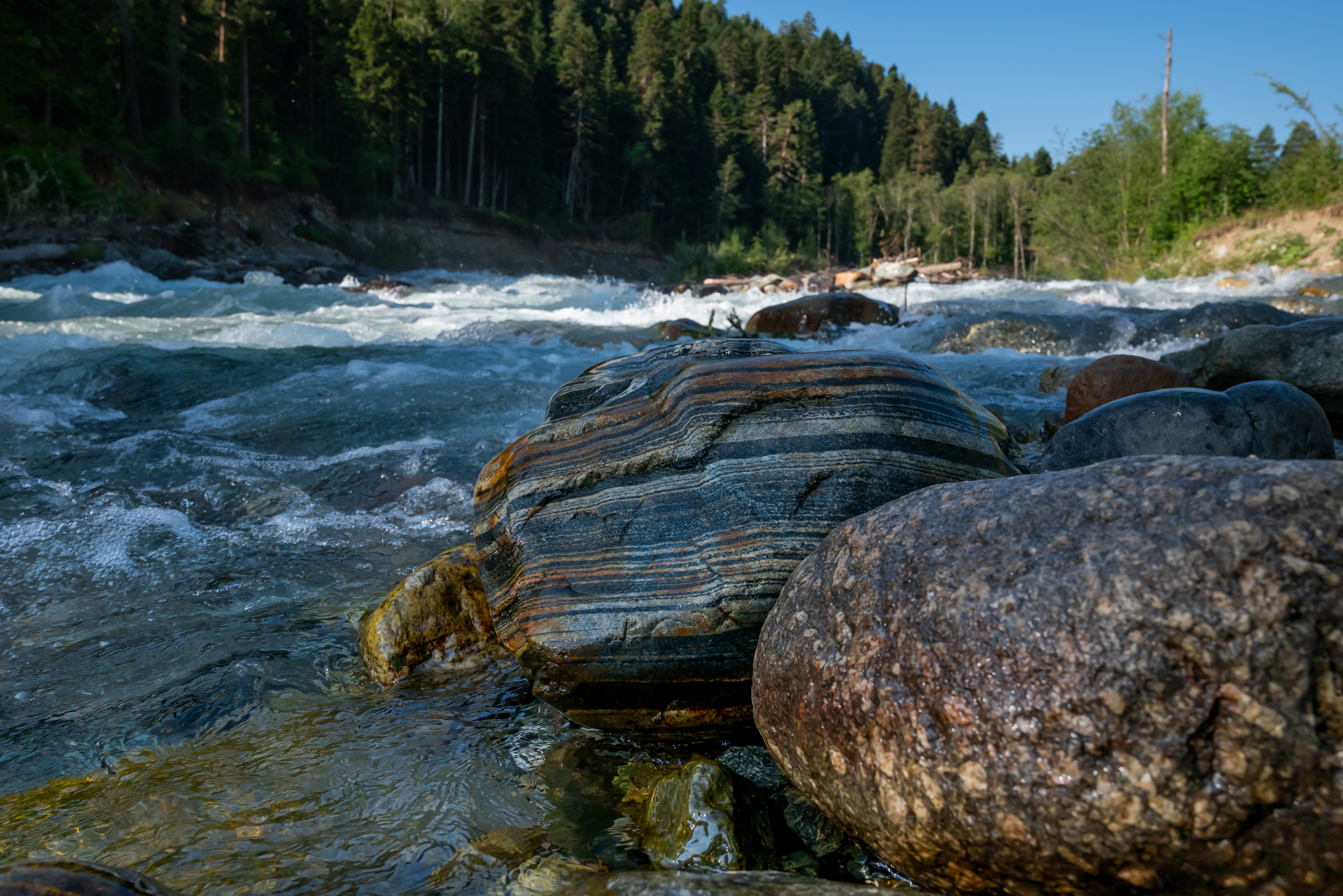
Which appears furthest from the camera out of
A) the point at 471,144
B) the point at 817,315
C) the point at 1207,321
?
the point at 471,144

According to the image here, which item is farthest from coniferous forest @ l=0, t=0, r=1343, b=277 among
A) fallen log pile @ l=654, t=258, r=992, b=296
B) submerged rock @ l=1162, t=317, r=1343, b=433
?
submerged rock @ l=1162, t=317, r=1343, b=433

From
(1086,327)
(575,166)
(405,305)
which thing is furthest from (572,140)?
(1086,327)

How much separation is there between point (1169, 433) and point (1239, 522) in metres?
2.67

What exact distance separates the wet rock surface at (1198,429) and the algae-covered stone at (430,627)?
2820mm

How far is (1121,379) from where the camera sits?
5.78m

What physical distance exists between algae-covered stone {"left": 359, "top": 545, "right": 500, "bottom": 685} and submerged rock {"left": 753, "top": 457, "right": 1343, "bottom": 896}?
1625 millimetres

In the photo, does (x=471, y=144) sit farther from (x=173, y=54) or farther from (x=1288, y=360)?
(x=1288, y=360)

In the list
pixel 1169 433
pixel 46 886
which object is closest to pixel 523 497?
pixel 46 886

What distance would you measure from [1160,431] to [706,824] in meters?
3.11

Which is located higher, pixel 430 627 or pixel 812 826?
pixel 430 627

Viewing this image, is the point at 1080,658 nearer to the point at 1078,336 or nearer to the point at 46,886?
the point at 46,886

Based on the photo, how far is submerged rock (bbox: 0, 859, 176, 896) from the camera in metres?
1.49

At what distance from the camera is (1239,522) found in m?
1.51

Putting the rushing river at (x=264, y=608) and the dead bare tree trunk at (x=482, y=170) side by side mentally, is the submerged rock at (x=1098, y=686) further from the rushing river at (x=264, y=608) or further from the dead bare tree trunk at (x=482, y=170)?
the dead bare tree trunk at (x=482, y=170)
